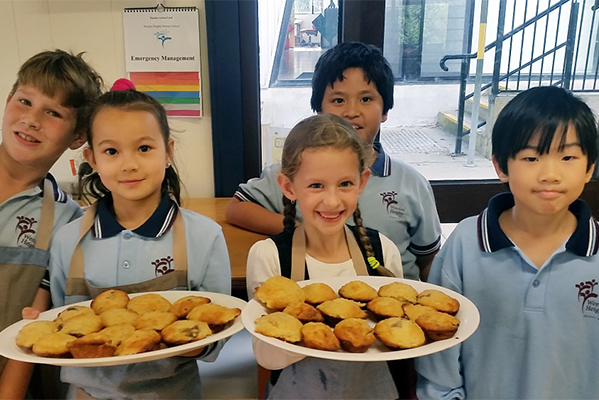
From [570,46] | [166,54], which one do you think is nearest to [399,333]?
[166,54]

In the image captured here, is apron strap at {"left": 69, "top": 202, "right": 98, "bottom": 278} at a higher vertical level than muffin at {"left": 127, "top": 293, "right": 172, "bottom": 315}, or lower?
Answer: higher

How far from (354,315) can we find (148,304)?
0.44 meters

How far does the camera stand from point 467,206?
7.63 ft

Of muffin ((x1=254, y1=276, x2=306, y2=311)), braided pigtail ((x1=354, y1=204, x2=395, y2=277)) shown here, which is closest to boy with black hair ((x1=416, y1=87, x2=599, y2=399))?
braided pigtail ((x1=354, y1=204, x2=395, y2=277))

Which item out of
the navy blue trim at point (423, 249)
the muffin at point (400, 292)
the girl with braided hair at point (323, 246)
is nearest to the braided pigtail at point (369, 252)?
the girl with braided hair at point (323, 246)

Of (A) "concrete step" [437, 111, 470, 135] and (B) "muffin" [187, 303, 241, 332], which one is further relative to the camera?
(A) "concrete step" [437, 111, 470, 135]

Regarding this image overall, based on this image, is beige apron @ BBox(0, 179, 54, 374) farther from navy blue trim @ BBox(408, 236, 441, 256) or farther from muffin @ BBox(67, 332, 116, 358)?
navy blue trim @ BBox(408, 236, 441, 256)

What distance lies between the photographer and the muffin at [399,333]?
34.3 inches

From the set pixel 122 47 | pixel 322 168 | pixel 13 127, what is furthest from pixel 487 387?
pixel 122 47

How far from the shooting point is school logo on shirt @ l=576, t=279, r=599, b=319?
1037mm

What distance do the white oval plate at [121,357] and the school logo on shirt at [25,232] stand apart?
30cm

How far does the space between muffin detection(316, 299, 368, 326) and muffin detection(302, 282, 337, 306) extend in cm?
2

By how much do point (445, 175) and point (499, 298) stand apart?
54.2 inches

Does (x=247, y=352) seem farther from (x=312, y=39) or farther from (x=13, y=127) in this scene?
(x=312, y=39)
